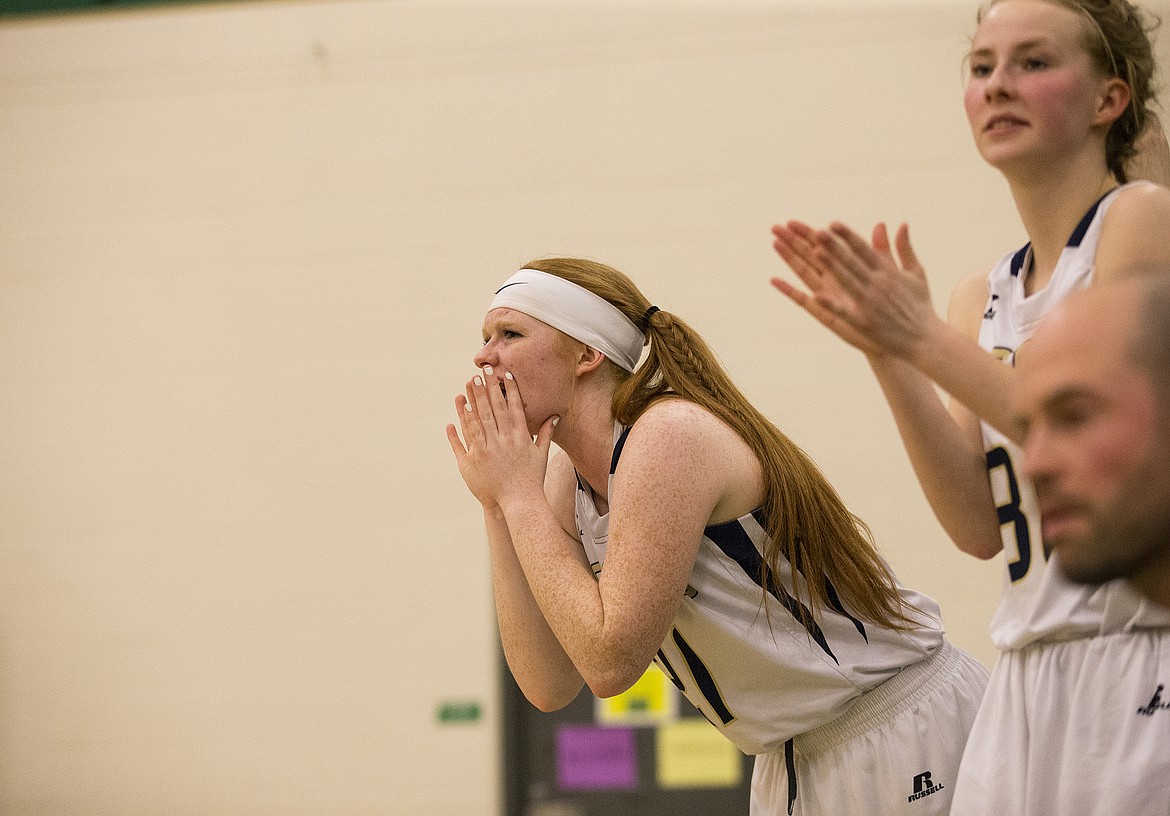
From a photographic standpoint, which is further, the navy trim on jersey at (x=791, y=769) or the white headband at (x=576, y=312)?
the white headband at (x=576, y=312)

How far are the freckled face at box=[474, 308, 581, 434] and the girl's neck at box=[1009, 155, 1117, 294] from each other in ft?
3.26

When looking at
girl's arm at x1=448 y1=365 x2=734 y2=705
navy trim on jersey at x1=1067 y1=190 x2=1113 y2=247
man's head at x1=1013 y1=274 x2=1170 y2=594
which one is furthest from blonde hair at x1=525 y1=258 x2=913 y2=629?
man's head at x1=1013 y1=274 x2=1170 y2=594

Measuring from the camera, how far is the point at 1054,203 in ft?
6.25

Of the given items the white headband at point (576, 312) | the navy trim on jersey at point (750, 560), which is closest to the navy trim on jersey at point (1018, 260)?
the navy trim on jersey at point (750, 560)

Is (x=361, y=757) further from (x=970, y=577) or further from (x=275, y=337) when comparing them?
(x=970, y=577)

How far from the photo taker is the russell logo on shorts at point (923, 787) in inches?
90.7

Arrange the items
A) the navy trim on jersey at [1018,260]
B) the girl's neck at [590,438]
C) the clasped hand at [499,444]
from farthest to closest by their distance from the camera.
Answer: the girl's neck at [590,438]
the clasped hand at [499,444]
the navy trim on jersey at [1018,260]

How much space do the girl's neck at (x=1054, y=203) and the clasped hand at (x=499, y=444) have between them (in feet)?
3.30

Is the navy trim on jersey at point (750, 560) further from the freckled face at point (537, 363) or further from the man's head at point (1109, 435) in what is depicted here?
the man's head at point (1109, 435)

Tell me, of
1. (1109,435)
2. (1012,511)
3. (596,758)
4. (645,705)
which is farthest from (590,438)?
(596,758)

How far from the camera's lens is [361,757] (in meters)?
5.88

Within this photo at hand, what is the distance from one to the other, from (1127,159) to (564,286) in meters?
1.17

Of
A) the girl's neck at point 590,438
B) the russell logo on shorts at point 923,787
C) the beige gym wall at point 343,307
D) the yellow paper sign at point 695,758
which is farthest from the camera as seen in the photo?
the beige gym wall at point 343,307

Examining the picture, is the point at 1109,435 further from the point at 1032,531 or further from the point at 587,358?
the point at 587,358
